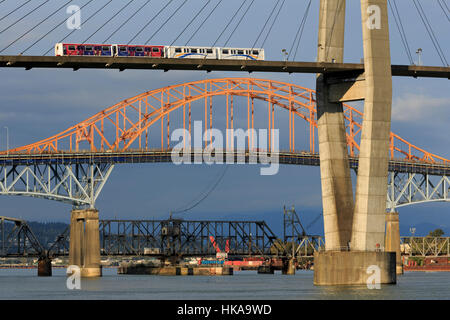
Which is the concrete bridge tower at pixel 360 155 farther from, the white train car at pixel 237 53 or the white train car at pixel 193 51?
the white train car at pixel 193 51

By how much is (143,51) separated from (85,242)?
1449 inches

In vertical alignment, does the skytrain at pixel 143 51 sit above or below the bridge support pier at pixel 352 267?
above

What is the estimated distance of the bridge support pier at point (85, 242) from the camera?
15812 cm

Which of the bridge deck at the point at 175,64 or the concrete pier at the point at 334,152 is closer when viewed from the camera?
the bridge deck at the point at 175,64

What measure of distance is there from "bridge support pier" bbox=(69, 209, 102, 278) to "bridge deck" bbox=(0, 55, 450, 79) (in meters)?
82.4

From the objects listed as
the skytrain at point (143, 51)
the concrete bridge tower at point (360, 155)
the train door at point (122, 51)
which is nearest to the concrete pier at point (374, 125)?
the concrete bridge tower at point (360, 155)

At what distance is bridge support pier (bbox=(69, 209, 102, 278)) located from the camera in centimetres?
15812

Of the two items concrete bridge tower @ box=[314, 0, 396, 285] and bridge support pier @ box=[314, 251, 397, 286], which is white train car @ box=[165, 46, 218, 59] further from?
bridge support pier @ box=[314, 251, 397, 286]

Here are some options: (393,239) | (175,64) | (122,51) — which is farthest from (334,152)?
(393,239)

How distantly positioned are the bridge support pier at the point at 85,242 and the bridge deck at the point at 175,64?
270ft

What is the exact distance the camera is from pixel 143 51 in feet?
454

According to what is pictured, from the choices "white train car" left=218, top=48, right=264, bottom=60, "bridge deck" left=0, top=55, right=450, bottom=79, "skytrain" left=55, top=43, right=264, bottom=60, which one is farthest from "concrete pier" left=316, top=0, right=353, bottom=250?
"white train car" left=218, top=48, right=264, bottom=60
